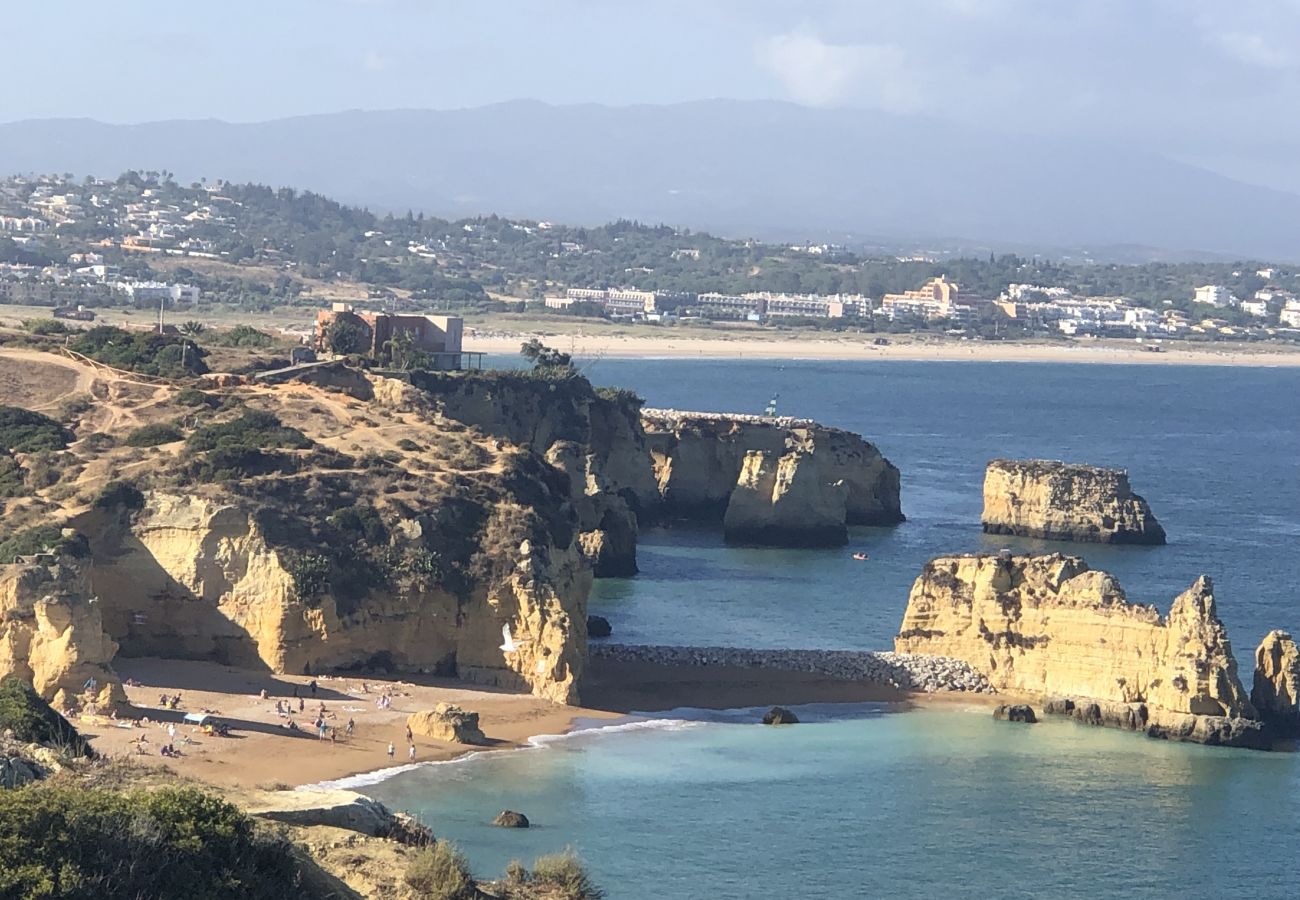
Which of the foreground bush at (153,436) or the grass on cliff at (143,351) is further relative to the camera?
the grass on cliff at (143,351)

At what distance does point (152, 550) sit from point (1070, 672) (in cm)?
1953

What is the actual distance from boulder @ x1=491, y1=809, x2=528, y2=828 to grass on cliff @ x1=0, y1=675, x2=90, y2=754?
676 centimetres

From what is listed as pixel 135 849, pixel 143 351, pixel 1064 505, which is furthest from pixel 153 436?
pixel 1064 505

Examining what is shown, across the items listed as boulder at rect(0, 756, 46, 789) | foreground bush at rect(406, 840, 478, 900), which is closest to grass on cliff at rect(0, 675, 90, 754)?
boulder at rect(0, 756, 46, 789)

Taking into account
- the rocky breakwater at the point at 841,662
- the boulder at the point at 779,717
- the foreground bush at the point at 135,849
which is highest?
the foreground bush at the point at 135,849

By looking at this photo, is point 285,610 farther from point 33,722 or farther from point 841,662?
point 33,722

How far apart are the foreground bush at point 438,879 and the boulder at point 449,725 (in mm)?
19089

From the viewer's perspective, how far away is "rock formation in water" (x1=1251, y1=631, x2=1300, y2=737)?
45.2 metres

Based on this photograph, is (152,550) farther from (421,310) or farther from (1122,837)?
(421,310)

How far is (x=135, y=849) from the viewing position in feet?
63.3

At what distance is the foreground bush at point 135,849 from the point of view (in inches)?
731

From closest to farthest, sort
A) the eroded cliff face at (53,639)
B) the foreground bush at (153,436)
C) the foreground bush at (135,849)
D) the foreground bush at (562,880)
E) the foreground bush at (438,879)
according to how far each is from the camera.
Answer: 1. the foreground bush at (135,849)
2. the foreground bush at (438,879)
3. the foreground bush at (562,880)
4. the eroded cliff face at (53,639)
5. the foreground bush at (153,436)

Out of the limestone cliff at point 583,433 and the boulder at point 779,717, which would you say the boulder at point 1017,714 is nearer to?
the boulder at point 779,717

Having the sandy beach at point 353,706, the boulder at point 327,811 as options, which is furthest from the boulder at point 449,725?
the boulder at point 327,811
